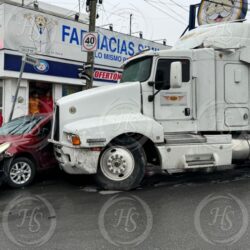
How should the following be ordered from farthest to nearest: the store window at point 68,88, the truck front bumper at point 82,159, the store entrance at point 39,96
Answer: the store window at point 68,88
the store entrance at point 39,96
the truck front bumper at point 82,159

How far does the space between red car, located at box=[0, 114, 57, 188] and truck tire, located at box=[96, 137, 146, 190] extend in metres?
1.51

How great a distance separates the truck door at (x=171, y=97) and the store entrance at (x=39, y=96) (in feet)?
28.4

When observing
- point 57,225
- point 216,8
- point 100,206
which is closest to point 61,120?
point 100,206

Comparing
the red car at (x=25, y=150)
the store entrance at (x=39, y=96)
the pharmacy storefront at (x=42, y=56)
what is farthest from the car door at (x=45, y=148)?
the store entrance at (x=39, y=96)

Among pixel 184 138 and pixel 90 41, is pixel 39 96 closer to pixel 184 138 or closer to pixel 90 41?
pixel 90 41

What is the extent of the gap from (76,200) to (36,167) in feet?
5.67

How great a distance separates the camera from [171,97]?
7.91 m

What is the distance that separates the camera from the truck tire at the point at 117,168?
733cm

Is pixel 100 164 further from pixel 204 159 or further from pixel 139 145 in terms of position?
pixel 204 159

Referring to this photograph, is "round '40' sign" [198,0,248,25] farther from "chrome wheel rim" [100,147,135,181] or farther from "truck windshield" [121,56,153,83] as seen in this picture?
"chrome wheel rim" [100,147,135,181]

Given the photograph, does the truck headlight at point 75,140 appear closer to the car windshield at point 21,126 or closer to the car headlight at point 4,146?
the car headlight at point 4,146

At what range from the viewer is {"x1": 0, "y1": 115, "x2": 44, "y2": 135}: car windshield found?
826 cm

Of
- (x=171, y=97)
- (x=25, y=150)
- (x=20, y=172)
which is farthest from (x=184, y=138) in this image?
(x=20, y=172)

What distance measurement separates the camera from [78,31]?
16484 millimetres
